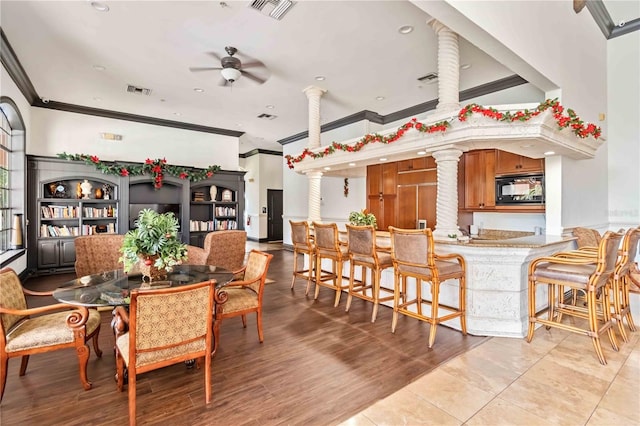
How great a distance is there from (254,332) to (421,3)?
3369 millimetres

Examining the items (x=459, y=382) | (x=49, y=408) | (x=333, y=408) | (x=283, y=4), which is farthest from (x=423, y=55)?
(x=49, y=408)

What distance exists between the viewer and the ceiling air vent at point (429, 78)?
5.22 meters

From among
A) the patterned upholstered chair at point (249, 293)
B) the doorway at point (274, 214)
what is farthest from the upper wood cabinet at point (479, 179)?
the doorway at point (274, 214)

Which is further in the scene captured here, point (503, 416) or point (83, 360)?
point (83, 360)

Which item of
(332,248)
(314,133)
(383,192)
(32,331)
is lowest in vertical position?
(32,331)

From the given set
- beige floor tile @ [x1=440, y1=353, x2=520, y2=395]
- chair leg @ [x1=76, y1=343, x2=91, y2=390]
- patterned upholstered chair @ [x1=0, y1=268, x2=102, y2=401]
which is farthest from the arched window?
beige floor tile @ [x1=440, y1=353, x2=520, y2=395]

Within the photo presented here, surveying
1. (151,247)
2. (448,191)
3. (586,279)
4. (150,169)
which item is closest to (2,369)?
(151,247)

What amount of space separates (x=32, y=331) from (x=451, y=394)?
2927 millimetres

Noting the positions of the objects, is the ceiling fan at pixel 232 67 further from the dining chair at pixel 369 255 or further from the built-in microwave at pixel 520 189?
the built-in microwave at pixel 520 189

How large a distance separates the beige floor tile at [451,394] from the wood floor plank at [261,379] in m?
0.12

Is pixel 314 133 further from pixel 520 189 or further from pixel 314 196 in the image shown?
pixel 520 189

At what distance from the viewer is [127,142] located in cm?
742

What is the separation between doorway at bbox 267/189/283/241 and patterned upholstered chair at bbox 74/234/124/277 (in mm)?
7238

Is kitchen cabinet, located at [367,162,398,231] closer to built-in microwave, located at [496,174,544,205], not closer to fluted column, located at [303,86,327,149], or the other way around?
fluted column, located at [303,86,327,149]
